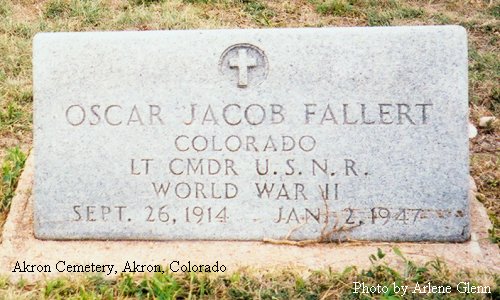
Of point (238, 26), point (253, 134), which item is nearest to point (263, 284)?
point (253, 134)

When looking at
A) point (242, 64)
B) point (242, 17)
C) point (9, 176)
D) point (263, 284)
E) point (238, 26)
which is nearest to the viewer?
point (263, 284)

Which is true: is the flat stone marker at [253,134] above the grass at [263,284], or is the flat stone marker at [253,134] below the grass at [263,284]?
above

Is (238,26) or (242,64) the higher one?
(238,26)

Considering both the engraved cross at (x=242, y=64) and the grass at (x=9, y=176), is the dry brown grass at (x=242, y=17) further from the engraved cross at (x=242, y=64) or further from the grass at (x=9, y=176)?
the engraved cross at (x=242, y=64)

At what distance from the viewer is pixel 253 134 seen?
293cm

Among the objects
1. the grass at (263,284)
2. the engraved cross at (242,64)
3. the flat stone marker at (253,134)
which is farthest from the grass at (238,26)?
the engraved cross at (242,64)

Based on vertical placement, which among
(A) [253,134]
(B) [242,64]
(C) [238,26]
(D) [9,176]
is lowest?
(D) [9,176]

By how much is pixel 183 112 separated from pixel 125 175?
1.42 ft

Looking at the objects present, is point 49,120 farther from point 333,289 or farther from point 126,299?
point 333,289

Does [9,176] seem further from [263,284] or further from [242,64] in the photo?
[263,284]

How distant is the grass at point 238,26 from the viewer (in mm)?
2559

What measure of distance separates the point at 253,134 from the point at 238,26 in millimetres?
3384

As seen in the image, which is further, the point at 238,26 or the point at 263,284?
the point at 238,26

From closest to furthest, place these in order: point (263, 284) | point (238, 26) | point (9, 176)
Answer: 1. point (263, 284)
2. point (9, 176)
3. point (238, 26)
